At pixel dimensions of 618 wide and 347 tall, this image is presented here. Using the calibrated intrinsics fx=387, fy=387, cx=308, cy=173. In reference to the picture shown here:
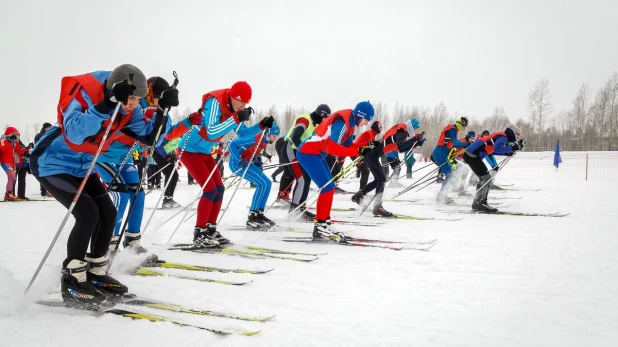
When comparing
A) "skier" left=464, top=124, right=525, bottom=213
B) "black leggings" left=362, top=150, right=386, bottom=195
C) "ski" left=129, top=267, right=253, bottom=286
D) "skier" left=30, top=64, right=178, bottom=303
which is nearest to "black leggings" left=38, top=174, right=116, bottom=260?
"skier" left=30, top=64, right=178, bottom=303

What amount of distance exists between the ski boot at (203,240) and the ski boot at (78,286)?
1709 millimetres

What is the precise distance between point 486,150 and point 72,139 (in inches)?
290

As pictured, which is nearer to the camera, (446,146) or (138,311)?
(138,311)

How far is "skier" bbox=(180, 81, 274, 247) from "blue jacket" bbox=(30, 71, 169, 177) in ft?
3.96

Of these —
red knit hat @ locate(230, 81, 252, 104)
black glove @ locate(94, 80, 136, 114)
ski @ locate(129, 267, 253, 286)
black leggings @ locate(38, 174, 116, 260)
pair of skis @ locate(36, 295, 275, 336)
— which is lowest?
ski @ locate(129, 267, 253, 286)

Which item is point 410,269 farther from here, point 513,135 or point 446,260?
point 513,135

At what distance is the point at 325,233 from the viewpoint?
507cm

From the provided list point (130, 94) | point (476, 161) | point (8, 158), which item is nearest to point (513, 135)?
point (476, 161)

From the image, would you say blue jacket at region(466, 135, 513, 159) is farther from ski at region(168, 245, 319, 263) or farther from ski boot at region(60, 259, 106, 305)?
ski boot at region(60, 259, 106, 305)

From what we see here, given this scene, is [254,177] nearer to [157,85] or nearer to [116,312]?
[157,85]

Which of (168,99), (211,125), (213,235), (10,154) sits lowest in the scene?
(213,235)

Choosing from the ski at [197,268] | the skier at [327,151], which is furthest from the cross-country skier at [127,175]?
the skier at [327,151]

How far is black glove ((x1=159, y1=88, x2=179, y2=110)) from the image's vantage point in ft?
10.1

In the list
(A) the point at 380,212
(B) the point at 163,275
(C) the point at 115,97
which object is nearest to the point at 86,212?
(C) the point at 115,97
